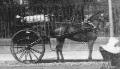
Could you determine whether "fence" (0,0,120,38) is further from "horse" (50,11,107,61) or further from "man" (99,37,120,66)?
"man" (99,37,120,66)

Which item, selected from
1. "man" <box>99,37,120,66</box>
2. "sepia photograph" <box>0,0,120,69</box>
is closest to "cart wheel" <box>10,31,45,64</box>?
"sepia photograph" <box>0,0,120,69</box>

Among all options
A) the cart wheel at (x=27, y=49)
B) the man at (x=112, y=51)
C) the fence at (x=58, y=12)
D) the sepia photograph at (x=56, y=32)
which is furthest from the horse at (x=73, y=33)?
the man at (x=112, y=51)

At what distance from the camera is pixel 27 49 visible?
12.6 m

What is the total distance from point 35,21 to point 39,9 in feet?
1.40

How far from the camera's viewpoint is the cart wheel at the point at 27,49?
12.5 meters

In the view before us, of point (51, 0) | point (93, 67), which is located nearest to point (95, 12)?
point (51, 0)

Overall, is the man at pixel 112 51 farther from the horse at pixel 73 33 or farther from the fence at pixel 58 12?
the fence at pixel 58 12

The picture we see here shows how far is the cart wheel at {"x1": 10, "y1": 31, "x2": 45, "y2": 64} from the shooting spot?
1250cm

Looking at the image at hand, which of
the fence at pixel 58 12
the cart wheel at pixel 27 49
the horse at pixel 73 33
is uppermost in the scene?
the fence at pixel 58 12

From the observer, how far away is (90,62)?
12.3 meters

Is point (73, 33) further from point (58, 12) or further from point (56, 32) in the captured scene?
point (58, 12)

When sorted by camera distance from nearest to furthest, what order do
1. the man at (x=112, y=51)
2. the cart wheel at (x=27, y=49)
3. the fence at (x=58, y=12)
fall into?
the man at (x=112, y=51)
the cart wheel at (x=27, y=49)
the fence at (x=58, y=12)

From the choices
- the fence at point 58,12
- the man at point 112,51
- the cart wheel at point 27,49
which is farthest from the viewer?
the fence at point 58,12

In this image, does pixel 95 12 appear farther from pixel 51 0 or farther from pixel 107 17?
pixel 51 0
